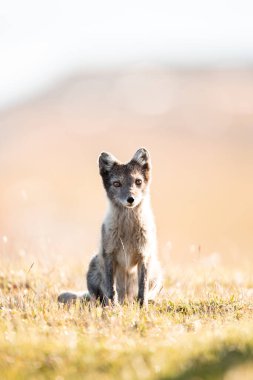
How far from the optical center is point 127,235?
9.59 meters

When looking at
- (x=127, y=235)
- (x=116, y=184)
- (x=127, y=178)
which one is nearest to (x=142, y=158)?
(x=127, y=178)

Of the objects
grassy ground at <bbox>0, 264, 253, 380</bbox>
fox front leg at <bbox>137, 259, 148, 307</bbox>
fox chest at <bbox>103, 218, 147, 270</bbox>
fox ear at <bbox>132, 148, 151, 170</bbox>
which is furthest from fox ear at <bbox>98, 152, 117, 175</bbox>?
grassy ground at <bbox>0, 264, 253, 380</bbox>

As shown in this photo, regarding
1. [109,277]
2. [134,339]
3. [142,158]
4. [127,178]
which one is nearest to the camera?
[134,339]

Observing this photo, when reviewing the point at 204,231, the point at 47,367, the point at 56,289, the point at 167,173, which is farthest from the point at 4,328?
the point at 167,173

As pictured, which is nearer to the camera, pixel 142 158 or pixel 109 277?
pixel 109 277

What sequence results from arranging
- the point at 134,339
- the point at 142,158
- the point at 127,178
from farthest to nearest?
1. the point at 142,158
2. the point at 127,178
3. the point at 134,339

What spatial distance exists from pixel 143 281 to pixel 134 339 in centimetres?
247

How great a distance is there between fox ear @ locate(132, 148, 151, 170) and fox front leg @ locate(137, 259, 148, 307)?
4.28 ft

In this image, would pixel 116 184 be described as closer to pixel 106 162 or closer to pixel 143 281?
pixel 106 162

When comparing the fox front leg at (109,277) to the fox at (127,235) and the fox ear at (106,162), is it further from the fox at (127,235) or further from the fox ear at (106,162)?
the fox ear at (106,162)

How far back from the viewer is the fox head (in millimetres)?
9352

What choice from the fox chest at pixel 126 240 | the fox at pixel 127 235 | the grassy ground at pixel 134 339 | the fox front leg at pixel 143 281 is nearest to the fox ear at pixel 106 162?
the fox at pixel 127 235

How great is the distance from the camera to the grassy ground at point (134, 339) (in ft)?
20.0

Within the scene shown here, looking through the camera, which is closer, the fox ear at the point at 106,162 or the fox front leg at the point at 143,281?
the fox front leg at the point at 143,281
